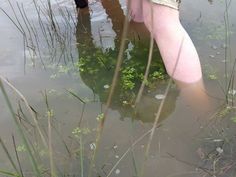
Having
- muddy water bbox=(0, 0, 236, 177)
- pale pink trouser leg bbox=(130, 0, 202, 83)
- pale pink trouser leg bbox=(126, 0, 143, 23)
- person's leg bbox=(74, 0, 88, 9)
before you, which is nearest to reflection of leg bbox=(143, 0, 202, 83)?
pale pink trouser leg bbox=(130, 0, 202, 83)

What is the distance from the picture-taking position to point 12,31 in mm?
3291

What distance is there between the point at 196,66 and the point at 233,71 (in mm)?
288

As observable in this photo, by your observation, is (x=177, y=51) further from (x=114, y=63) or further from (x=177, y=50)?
(x=114, y=63)

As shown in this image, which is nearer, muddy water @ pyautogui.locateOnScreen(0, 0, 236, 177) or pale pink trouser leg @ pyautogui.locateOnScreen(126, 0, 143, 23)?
muddy water @ pyautogui.locateOnScreen(0, 0, 236, 177)

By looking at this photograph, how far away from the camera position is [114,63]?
2.80 m

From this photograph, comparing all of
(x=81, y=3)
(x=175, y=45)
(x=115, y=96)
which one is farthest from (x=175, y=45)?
(x=81, y=3)

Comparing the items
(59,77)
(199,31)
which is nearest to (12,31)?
(59,77)

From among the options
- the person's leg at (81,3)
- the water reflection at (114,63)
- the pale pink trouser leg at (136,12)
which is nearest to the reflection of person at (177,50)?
the water reflection at (114,63)

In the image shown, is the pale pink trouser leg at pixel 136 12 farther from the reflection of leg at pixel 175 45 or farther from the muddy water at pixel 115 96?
the reflection of leg at pixel 175 45

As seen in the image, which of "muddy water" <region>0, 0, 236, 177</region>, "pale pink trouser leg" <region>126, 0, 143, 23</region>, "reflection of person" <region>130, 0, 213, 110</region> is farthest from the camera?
"pale pink trouser leg" <region>126, 0, 143, 23</region>

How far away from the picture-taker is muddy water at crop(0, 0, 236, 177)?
2.04 meters

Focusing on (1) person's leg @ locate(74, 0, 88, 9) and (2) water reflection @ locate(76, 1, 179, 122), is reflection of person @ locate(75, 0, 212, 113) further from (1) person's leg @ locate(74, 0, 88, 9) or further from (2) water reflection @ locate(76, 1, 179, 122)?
(1) person's leg @ locate(74, 0, 88, 9)

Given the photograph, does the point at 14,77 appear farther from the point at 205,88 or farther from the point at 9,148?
the point at 205,88

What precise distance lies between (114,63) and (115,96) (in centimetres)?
37
